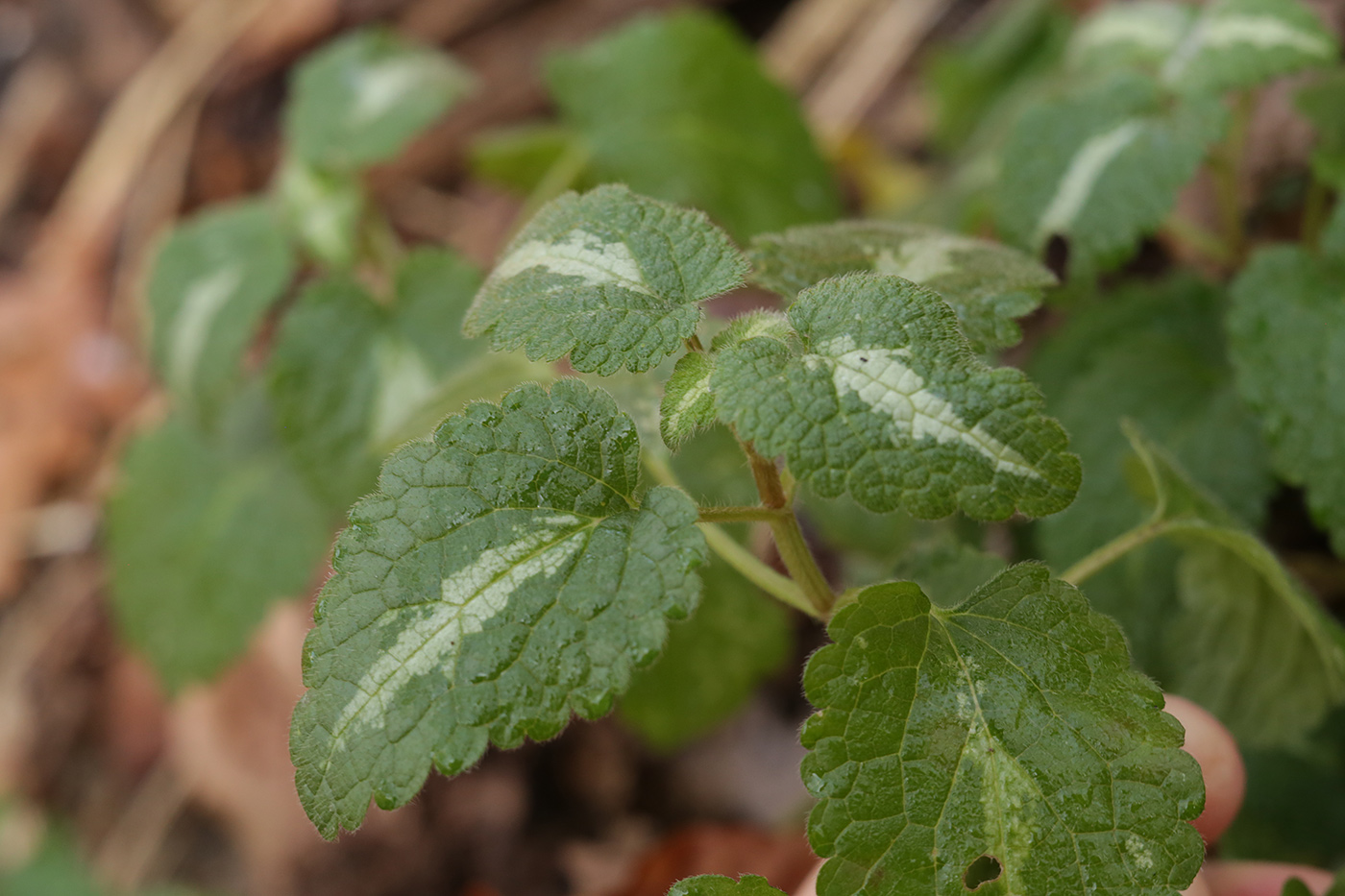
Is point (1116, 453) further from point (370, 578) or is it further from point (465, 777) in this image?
point (465, 777)

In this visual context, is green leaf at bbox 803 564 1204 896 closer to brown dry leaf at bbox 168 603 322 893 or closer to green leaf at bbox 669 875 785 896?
green leaf at bbox 669 875 785 896

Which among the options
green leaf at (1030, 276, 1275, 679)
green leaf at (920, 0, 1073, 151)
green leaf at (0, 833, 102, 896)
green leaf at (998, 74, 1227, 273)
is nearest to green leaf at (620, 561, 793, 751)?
green leaf at (1030, 276, 1275, 679)

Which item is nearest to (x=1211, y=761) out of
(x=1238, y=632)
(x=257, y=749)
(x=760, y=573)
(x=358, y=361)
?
→ (x=1238, y=632)

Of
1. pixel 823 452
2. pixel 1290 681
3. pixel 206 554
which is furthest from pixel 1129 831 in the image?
pixel 206 554

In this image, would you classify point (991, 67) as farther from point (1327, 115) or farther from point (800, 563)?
point (800, 563)

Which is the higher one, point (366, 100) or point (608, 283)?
point (608, 283)

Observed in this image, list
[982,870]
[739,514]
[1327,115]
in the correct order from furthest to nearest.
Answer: [1327,115]
[982,870]
[739,514]

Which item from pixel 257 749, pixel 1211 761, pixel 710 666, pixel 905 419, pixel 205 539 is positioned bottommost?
pixel 257 749

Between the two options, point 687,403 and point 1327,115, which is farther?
point 1327,115
